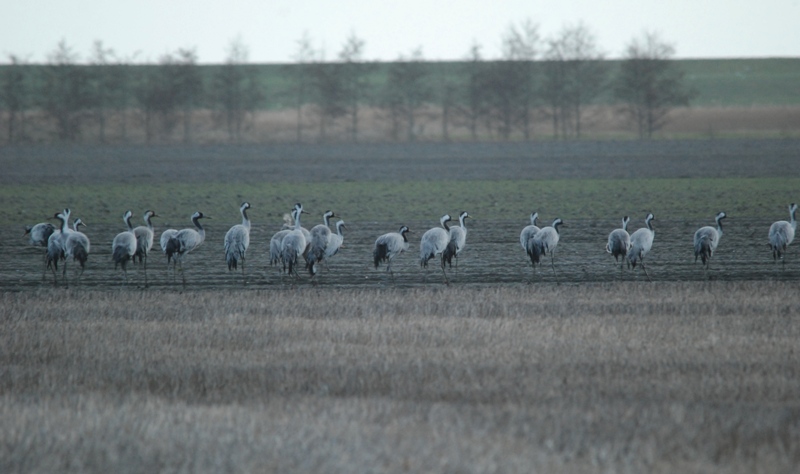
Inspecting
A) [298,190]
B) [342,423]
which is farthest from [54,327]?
[298,190]

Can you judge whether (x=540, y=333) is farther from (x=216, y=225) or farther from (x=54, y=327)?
(x=216, y=225)

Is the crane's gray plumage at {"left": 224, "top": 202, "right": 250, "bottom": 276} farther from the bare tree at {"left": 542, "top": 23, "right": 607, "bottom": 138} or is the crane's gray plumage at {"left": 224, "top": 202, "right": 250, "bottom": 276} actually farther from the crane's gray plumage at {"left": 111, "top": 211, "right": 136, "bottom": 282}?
the bare tree at {"left": 542, "top": 23, "right": 607, "bottom": 138}

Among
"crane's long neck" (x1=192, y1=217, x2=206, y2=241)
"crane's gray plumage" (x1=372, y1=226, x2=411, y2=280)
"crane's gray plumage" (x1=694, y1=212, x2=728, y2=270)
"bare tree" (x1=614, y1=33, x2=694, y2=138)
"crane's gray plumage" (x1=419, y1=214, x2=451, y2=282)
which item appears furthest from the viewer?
"bare tree" (x1=614, y1=33, x2=694, y2=138)

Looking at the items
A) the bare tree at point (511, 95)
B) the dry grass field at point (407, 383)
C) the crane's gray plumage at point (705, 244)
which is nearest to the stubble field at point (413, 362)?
the dry grass field at point (407, 383)

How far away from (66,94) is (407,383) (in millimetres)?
68317

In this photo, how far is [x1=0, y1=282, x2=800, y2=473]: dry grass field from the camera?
746 centimetres

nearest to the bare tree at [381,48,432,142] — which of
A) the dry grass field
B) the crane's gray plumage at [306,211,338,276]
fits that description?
the crane's gray plumage at [306,211,338,276]

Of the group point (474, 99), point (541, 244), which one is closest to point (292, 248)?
point (541, 244)

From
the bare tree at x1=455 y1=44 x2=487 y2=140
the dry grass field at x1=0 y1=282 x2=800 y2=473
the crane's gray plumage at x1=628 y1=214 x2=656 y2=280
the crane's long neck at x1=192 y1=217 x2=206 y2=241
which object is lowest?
the dry grass field at x1=0 y1=282 x2=800 y2=473

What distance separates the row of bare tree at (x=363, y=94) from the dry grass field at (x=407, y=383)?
56.9 m

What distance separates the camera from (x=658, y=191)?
34.5 m

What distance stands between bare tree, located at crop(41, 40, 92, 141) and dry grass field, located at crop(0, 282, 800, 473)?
5960 cm

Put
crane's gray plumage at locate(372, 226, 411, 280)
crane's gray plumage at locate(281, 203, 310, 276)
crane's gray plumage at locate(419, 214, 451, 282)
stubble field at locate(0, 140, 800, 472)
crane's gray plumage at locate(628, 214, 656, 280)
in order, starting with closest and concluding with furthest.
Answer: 1. stubble field at locate(0, 140, 800, 472)
2. crane's gray plumage at locate(628, 214, 656, 280)
3. crane's gray plumage at locate(281, 203, 310, 276)
4. crane's gray plumage at locate(372, 226, 411, 280)
5. crane's gray plumage at locate(419, 214, 451, 282)

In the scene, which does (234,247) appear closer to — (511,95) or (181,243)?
(181,243)
